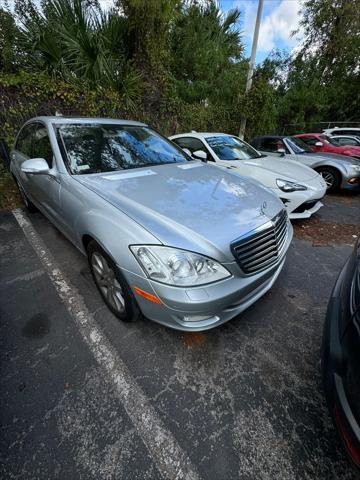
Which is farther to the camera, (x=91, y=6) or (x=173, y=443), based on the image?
(x=91, y=6)

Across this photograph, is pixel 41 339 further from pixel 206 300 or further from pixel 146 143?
pixel 146 143

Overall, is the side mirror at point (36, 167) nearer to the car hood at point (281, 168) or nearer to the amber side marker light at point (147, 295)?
the amber side marker light at point (147, 295)

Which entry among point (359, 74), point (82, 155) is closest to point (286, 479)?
point (82, 155)

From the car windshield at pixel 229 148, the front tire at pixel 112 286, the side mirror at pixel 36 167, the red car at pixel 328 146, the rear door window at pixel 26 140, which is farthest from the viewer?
the red car at pixel 328 146

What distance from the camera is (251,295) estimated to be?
65.9 inches

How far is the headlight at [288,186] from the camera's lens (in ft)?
11.2

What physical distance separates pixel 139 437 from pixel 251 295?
1.10 metres

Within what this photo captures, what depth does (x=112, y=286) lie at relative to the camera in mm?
1842

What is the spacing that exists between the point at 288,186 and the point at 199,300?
2.82 metres

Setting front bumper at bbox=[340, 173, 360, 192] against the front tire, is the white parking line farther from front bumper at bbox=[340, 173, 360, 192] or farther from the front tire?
front bumper at bbox=[340, 173, 360, 192]

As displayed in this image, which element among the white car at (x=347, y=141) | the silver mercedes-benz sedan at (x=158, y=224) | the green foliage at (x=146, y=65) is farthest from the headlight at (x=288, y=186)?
the white car at (x=347, y=141)

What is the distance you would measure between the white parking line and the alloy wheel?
0.79 feet

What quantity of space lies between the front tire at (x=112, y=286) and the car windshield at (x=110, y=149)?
83cm

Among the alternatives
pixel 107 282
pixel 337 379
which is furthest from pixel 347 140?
pixel 107 282
